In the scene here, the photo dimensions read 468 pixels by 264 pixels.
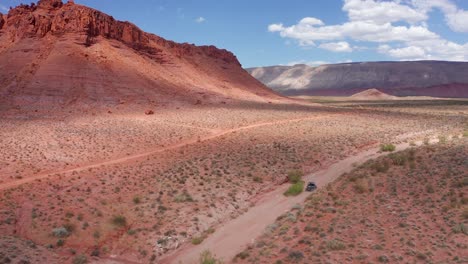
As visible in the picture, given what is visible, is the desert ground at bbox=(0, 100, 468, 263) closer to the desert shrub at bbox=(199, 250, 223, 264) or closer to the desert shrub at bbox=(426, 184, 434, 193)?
the desert shrub at bbox=(199, 250, 223, 264)

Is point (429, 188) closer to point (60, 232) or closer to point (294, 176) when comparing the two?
point (294, 176)

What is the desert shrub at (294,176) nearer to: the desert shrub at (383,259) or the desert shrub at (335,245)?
the desert shrub at (335,245)

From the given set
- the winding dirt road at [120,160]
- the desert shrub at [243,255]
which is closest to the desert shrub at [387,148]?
the winding dirt road at [120,160]

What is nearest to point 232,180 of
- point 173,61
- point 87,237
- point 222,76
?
point 87,237

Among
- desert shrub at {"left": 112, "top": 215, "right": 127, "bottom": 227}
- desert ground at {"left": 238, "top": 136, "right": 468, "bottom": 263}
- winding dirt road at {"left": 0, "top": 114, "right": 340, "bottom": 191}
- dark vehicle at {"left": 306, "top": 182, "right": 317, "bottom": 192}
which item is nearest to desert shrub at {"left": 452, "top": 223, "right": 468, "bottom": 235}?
desert ground at {"left": 238, "top": 136, "right": 468, "bottom": 263}

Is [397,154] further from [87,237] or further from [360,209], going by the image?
[87,237]
